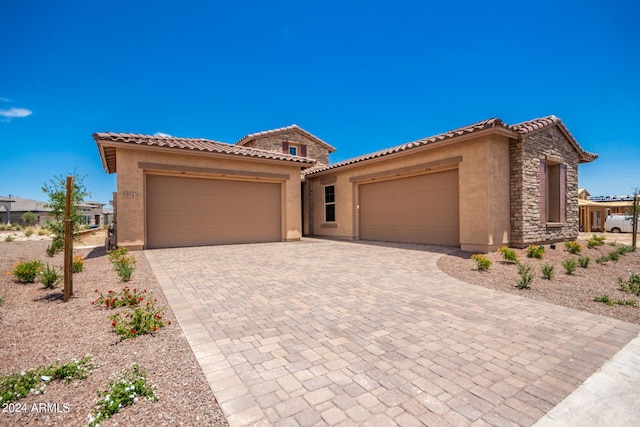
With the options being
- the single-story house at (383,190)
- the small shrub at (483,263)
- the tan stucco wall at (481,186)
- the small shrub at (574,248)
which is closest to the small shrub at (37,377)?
the small shrub at (483,263)

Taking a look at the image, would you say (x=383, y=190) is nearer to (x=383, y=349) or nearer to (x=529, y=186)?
(x=529, y=186)

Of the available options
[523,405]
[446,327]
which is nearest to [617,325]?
[446,327]

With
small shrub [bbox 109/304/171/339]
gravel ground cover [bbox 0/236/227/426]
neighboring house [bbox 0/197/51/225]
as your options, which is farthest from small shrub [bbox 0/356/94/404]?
neighboring house [bbox 0/197/51/225]

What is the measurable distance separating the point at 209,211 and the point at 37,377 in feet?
33.3

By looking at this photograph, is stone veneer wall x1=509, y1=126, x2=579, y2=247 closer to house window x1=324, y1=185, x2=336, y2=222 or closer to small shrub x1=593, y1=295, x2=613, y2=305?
small shrub x1=593, y1=295, x2=613, y2=305

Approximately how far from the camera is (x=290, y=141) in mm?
23688

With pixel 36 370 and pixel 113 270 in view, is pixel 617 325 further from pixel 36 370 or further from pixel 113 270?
pixel 113 270

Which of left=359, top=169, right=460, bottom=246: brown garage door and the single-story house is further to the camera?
left=359, top=169, right=460, bottom=246: brown garage door

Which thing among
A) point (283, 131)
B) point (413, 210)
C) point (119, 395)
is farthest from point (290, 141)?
point (119, 395)

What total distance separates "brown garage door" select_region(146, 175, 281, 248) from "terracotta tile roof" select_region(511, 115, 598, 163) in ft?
33.1

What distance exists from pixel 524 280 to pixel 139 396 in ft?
21.7

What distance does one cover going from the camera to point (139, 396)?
7.35 ft

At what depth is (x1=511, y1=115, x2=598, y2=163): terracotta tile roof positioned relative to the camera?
992 cm

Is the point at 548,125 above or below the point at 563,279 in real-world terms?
above
